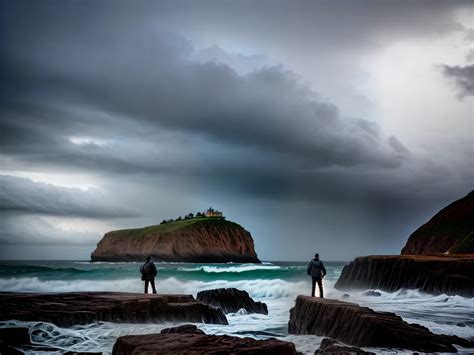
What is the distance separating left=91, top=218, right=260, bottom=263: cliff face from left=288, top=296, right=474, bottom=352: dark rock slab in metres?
98.9

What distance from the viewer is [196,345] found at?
5.52 meters

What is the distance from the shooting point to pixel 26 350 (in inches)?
404

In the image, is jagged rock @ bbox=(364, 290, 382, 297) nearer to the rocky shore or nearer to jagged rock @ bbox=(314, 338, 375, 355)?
jagged rock @ bbox=(314, 338, 375, 355)

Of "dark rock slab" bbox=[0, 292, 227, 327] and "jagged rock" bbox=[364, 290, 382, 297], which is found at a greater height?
"dark rock slab" bbox=[0, 292, 227, 327]

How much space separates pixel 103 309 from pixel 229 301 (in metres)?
8.84

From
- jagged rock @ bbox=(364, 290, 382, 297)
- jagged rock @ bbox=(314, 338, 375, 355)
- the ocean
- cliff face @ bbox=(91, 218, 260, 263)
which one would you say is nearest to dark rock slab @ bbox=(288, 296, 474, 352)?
the ocean

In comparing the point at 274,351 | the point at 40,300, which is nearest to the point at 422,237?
the point at 40,300

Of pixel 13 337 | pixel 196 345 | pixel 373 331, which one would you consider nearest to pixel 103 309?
pixel 13 337

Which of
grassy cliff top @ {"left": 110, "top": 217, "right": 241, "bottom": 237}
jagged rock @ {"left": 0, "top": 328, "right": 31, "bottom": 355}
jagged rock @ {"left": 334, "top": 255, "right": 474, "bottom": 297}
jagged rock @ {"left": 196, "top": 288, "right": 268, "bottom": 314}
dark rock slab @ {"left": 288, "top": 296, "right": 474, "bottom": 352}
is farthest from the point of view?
grassy cliff top @ {"left": 110, "top": 217, "right": 241, "bottom": 237}

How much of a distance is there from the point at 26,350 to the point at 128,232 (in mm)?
115146

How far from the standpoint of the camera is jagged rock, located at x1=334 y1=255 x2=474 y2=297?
24906mm

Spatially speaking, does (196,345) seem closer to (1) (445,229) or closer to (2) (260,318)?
(2) (260,318)

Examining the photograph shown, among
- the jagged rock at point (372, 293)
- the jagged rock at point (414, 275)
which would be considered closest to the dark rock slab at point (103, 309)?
the jagged rock at point (414, 275)

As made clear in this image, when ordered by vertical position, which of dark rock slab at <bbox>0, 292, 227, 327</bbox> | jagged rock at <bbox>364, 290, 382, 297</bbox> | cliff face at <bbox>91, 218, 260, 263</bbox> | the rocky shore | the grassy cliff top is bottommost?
jagged rock at <bbox>364, 290, 382, 297</bbox>
